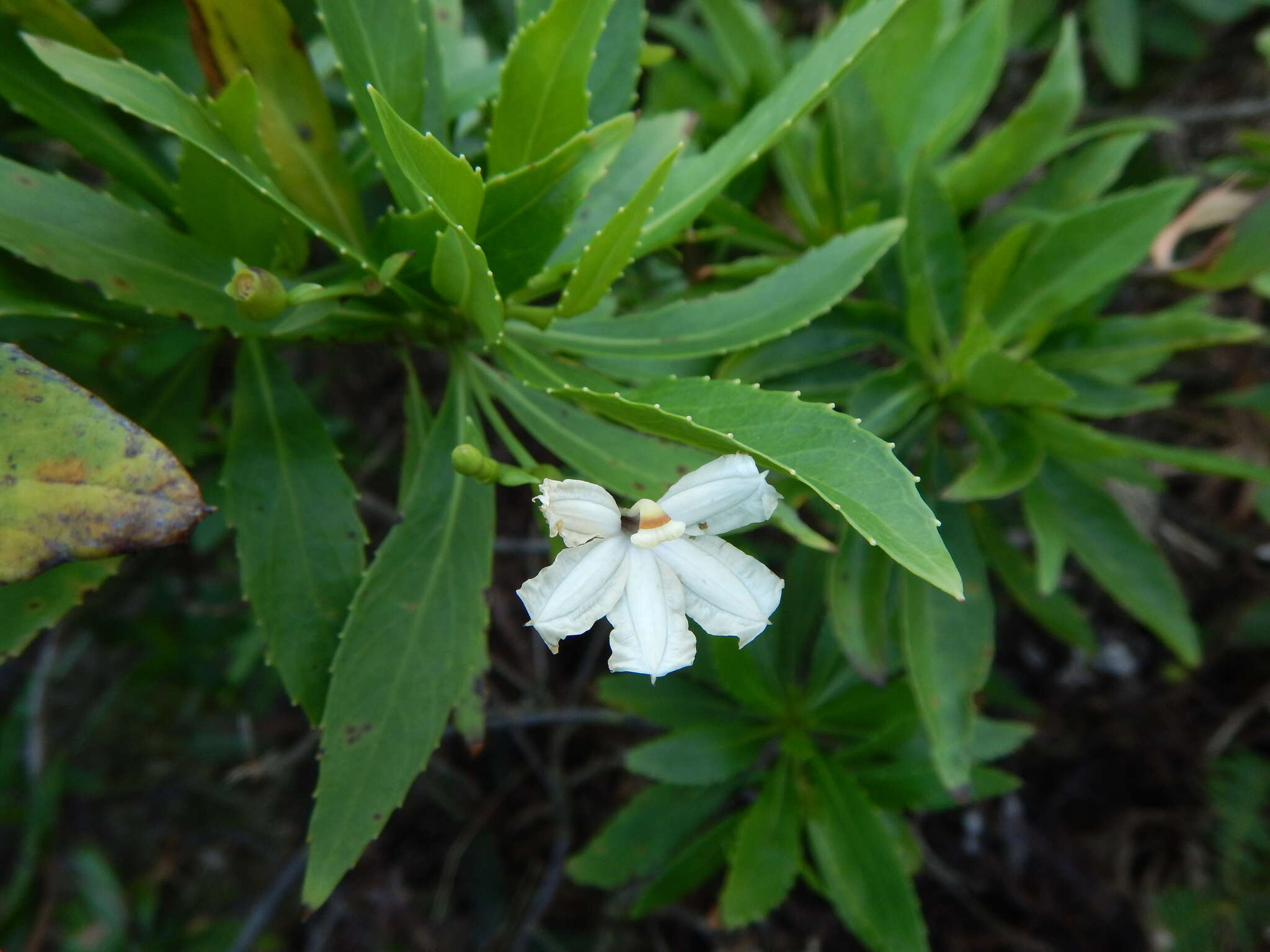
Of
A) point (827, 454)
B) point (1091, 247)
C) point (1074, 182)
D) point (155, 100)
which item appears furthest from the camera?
point (1074, 182)

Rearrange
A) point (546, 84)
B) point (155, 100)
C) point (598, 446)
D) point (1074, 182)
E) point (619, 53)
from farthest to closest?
point (1074, 182) < point (619, 53) < point (598, 446) < point (546, 84) < point (155, 100)

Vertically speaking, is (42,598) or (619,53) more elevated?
(619,53)

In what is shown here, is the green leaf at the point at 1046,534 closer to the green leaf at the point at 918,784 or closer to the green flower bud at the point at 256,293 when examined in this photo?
the green leaf at the point at 918,784

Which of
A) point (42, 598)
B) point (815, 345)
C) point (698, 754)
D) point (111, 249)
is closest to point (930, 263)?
point (815, 345)

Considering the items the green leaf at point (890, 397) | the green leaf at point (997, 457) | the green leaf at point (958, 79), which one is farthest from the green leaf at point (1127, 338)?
the green leaf at point (958, 79)

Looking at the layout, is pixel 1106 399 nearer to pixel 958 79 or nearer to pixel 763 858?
pixel 958 79

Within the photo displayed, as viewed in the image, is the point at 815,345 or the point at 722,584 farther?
the point at 815,345

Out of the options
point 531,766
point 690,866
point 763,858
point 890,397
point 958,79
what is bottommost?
point 531,766
